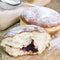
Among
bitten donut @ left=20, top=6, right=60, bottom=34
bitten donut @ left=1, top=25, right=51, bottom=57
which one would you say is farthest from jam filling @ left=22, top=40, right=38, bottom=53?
bitten donut @ left=20, top=6, right=60, bottom=34

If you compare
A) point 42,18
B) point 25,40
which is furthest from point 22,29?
point 42,18

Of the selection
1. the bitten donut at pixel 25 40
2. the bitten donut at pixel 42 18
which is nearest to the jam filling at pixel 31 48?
the bitten donut at pixel 25 40

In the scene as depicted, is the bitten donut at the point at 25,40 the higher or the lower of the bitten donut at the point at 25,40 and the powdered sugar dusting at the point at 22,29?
the lower

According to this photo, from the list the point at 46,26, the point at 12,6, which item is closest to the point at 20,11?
the point at 12,6

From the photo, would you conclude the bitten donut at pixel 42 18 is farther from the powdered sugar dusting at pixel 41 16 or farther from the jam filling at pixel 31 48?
the jam filling at pixel 31 48

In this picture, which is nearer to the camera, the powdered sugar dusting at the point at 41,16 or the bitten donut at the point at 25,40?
the bitten donut at the point at 25,40

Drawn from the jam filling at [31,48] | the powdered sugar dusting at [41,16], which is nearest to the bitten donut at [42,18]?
the powdered sugar dusting at [41,16]

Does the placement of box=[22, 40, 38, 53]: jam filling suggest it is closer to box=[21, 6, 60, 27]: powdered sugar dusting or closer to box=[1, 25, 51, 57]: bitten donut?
box=[1, 25, 51, 57]: bitten donut
